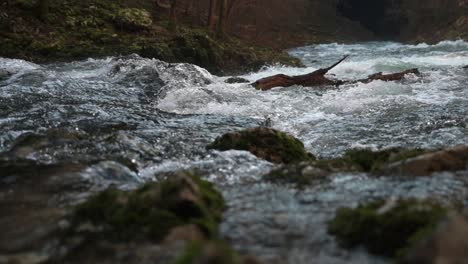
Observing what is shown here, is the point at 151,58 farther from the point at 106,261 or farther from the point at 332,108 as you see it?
the point at 106,261

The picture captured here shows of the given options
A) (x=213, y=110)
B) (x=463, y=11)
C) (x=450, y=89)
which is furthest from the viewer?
(x=463, y=11)

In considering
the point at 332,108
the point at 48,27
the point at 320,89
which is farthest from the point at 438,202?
the point at 48,27

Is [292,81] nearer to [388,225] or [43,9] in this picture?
[388,225]

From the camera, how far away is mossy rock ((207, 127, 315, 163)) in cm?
634

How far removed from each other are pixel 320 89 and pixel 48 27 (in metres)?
10.6

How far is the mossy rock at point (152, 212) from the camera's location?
346cm

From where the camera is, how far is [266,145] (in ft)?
21.3

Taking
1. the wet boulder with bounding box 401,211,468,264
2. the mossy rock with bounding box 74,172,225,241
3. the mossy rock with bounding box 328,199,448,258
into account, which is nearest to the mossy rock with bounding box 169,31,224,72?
the mossy rock with bounding box 74,172,225,241

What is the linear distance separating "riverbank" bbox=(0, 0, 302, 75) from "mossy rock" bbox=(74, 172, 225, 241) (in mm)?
12586

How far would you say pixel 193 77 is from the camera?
43.7 feet

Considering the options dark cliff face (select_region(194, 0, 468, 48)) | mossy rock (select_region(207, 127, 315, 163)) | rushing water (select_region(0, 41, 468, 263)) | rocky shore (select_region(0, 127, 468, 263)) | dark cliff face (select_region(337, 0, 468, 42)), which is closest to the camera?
rocky shore (select_region(0, 127, 468, 263))

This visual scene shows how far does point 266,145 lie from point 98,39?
41.7 ft

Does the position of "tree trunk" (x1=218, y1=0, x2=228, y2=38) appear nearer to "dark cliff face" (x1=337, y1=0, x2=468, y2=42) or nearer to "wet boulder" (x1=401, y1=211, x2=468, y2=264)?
"dark cliff face" (x1=337, y1=0, x2=468, y2=42)

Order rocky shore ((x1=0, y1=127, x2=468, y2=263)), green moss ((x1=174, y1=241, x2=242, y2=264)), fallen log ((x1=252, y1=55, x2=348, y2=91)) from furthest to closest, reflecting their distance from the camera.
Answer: fallen log ((x1=252, y1=55, x2=348, y2=91)) < rocky shore ((x1=0, y1=127, x2=468, y2=263)) < green moss ((x1=174, y1=241, x2=242, y2=264))
